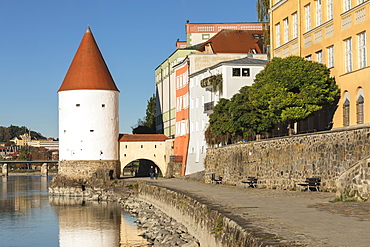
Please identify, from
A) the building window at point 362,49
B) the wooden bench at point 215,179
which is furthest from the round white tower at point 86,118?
the building window at point 362,49

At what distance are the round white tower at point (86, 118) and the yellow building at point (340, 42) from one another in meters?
28.5

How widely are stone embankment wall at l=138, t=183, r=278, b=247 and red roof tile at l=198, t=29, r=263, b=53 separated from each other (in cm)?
2890

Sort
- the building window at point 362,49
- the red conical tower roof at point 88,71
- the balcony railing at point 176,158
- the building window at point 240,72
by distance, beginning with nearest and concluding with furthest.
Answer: the building window at point 362,49, the building window at point 240,72, the balcony railing at point 176,158, the red conical tower roof at point 88,71

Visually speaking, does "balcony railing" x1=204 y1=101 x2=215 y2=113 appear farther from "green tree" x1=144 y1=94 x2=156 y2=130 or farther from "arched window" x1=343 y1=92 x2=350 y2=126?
"green tree" x1=144 y1=94 x2=156 y2=130

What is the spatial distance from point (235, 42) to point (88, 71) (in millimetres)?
13680

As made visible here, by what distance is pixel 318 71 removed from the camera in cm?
2794

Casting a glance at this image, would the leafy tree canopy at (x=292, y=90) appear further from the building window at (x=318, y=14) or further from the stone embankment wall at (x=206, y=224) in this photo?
the stone embankment wall at (x=206, y=224)

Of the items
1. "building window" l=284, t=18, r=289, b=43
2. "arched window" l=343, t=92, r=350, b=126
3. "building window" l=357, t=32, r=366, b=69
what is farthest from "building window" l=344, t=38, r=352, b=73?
"building window" l=284, t=18, r=289, b=43

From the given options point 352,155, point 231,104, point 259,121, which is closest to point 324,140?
point 352,155

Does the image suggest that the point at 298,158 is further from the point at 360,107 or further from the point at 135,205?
the point at 135,205

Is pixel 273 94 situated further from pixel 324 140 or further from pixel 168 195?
pixel 324 140

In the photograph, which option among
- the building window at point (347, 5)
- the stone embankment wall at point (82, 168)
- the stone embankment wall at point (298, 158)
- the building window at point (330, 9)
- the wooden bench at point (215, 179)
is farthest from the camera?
the stone embankment wall at point (82, 168)

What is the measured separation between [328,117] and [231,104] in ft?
31.9

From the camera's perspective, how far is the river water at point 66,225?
2581 centimetres
